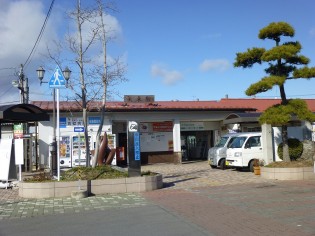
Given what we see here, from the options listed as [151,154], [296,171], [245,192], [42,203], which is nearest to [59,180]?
[42,203]

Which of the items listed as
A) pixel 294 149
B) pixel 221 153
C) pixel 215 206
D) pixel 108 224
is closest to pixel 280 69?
pixel 294 149

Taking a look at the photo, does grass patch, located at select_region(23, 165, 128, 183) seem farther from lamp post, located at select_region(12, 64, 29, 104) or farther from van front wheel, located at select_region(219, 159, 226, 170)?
lamp post, located at select_region(12, 64, 29, 104)

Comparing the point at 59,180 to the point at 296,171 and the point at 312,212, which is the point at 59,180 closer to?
the point at 312,212

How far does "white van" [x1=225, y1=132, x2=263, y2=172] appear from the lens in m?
20.3

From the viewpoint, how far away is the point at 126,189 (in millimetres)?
13609

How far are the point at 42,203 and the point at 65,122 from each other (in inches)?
567

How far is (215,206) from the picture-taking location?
34.9 ft

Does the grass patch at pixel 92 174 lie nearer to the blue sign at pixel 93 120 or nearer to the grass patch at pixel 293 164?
the grass patch at pixel 293 164

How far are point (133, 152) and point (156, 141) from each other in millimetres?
15862

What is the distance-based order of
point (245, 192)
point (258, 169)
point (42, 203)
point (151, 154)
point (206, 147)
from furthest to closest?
point (206, 147) < point (151, 154) < point (258, 169) < point (245, 192) < point (42, 203)

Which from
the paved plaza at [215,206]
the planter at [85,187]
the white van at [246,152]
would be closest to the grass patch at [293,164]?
the paved plaza at [215,206]

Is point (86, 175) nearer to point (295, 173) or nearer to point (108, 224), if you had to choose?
point (108, 224)

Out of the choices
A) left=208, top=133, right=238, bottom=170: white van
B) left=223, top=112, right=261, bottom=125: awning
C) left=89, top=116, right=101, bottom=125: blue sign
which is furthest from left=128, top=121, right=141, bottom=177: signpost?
left=89, top=116, right=101, bottom=125: blue sign

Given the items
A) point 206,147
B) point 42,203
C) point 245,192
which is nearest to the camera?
point 42,203
